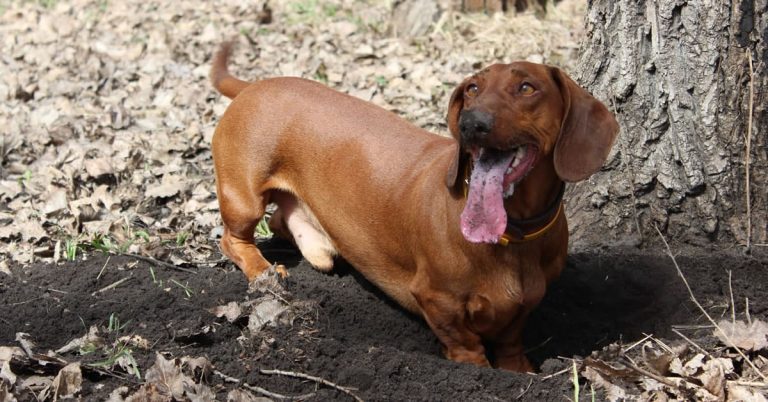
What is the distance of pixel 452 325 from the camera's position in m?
3.81

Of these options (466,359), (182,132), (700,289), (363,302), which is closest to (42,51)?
(182,132)

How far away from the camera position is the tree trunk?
393 cm

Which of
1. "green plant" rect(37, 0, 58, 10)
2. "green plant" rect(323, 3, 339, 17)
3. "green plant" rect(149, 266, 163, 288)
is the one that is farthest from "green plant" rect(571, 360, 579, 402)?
"green plant" rect(37, 0, 58, 10)

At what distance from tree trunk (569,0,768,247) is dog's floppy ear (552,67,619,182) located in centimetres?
84

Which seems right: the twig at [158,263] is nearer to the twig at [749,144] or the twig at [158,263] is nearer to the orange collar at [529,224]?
the orange collar at [529,224]

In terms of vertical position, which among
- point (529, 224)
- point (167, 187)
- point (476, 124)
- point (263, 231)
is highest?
point (476, 124)

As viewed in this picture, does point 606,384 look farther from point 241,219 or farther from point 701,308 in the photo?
point 241,219

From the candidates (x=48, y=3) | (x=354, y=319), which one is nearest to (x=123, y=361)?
(x=354, y=319)

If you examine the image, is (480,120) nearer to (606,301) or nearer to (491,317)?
(491,317)

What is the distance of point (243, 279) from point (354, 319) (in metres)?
0.56

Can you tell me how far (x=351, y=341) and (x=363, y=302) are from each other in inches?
16.8

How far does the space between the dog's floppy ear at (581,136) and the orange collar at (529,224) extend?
0.24 metres

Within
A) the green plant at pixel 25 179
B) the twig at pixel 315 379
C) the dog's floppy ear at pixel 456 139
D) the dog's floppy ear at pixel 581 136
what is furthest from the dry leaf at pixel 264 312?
the green plant at pixel 25 179

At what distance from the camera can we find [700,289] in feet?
12.9
